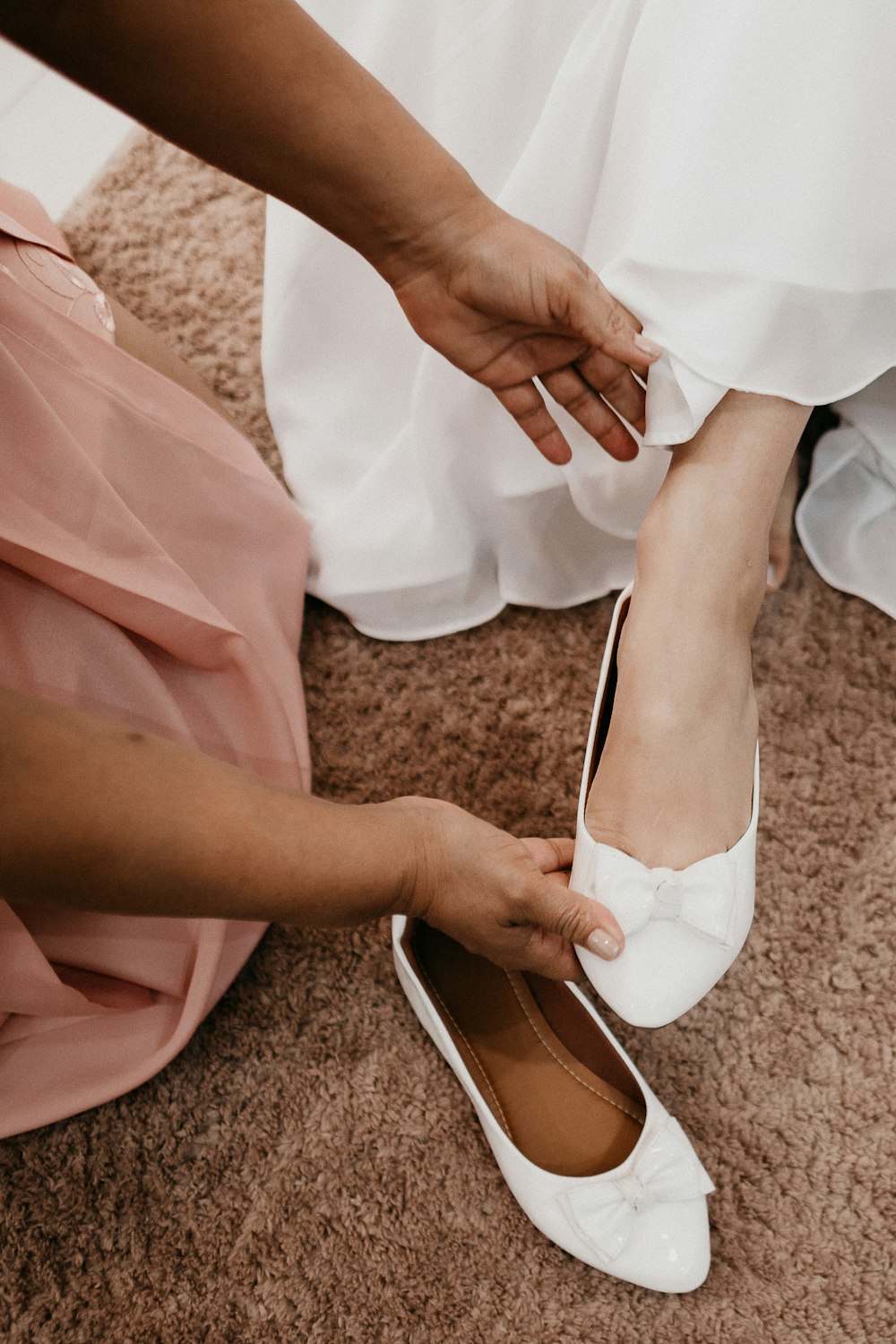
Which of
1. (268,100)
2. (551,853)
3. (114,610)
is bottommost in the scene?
(551,853)

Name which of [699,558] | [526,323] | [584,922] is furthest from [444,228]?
[584,922]

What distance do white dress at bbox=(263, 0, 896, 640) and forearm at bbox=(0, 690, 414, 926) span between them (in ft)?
1.40

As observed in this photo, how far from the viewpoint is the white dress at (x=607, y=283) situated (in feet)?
2.19

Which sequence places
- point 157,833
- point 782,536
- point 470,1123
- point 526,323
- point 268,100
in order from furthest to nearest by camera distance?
point 782,536
point 470,1123
point 526,323
point 268,100
point 157,833

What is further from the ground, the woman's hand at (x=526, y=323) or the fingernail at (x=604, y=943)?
the woman's hand at (x=526, y=323)

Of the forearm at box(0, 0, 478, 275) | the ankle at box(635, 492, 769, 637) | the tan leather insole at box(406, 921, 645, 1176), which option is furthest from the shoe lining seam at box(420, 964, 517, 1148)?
the forearm at box(0, 0, 478, 275)

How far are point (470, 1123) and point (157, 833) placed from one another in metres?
0.54

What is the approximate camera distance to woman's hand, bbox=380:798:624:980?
0.67m

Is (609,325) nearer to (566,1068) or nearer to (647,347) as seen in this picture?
(647,347)

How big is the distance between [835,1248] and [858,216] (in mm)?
887

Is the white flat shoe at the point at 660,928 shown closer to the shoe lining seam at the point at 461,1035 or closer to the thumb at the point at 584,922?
the thumb at the point at 584,922

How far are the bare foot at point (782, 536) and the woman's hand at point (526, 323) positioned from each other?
9.9 inches

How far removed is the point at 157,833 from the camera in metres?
0.52

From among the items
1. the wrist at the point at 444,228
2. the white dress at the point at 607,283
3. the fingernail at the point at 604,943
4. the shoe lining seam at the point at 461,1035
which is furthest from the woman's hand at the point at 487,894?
the wrist at the point at 444,228
